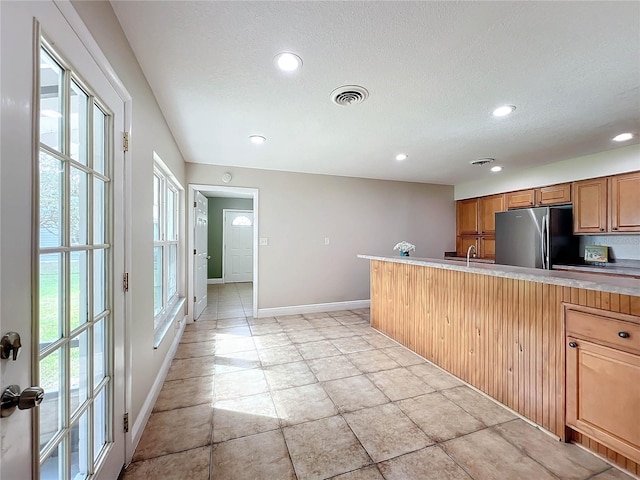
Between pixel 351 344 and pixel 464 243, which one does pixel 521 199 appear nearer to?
pixel 464 243

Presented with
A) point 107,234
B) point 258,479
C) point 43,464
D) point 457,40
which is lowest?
point 258,479

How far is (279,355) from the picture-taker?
2.98 meters

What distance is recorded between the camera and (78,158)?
108 centimetres

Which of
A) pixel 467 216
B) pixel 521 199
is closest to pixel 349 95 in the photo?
pixel 521 199

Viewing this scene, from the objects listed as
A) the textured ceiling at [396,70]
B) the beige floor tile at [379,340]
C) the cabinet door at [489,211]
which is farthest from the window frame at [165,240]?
the cabinet door at [489,211]

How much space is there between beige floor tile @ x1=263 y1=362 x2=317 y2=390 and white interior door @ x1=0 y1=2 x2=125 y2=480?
3.83ft

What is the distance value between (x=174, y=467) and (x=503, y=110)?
3398 millimetres

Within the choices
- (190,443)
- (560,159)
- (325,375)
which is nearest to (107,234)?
(190,443)

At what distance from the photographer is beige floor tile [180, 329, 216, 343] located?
339 cm

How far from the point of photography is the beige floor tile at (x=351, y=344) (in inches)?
123

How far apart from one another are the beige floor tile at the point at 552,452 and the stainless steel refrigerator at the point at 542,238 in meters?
2.68

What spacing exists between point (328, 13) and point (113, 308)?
5.85 feet

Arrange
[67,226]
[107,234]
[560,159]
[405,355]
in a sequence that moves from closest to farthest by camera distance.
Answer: [67,226] < [107,234] < [405,355] < [560,159]

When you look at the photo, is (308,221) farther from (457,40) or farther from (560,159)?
(560,159)
